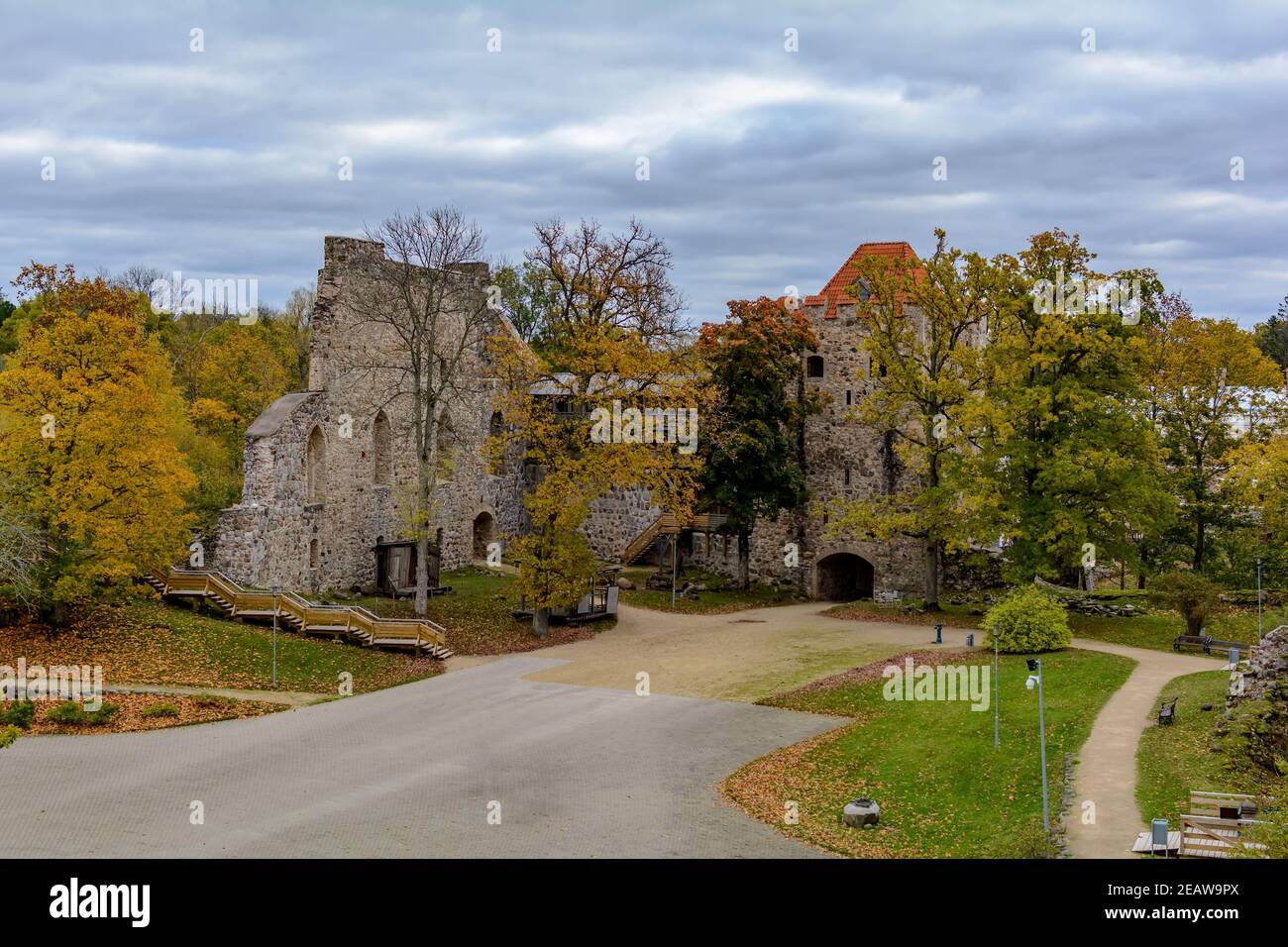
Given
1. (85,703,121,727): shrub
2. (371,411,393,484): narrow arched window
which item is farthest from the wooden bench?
(371,411,393,484): narrow arched window

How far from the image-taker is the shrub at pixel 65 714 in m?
23.1

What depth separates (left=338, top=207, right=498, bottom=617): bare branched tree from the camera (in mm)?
35500

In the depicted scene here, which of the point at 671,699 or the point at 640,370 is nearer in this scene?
the point at 671,699

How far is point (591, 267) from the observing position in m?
36.1

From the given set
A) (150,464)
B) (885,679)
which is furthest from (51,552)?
(885,679)

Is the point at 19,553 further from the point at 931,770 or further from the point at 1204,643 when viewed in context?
the point at 1204,643

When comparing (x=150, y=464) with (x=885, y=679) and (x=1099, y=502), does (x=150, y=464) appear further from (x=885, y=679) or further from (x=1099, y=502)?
(x=1099, y=502)

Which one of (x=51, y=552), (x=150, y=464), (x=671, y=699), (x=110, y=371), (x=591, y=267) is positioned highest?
(x=591, y=267)

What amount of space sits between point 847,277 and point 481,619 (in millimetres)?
20205

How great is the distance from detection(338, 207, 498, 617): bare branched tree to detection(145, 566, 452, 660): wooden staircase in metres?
2.22

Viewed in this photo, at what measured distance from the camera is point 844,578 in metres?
48.3

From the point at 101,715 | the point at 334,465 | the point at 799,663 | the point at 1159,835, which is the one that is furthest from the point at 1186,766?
the point at 334,465

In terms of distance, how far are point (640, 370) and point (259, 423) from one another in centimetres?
1190

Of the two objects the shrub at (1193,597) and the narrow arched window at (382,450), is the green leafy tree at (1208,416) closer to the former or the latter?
the shrub at (1193,597)
